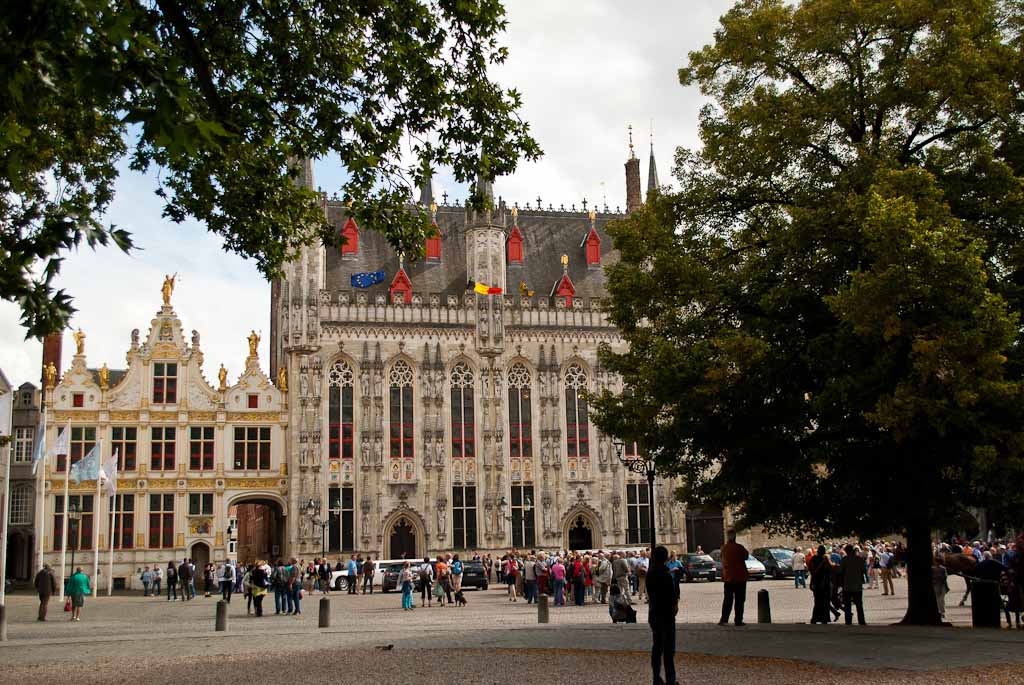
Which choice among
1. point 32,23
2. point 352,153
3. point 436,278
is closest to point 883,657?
point 352,153

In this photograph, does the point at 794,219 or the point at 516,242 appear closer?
the point at 794,219

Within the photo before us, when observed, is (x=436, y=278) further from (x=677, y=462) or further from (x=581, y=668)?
(x=581, y=668)

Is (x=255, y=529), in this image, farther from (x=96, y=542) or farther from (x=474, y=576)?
(x=474, y=576)

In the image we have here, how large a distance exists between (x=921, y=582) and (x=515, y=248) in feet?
137

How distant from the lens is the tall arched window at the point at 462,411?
5294 cm

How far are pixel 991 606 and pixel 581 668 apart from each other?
8875 mm

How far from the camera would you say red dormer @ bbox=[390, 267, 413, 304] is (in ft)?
176

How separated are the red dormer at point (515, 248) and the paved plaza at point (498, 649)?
113 ft

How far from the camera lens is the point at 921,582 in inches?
752

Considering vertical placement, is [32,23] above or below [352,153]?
below

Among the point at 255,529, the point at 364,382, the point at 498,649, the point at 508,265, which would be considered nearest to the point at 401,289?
the point at 364,382

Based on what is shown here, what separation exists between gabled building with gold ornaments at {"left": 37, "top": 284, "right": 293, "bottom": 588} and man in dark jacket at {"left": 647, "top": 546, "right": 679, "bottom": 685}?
3991cm

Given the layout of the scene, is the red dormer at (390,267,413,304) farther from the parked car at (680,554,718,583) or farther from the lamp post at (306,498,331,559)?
the parked car at (680,554,718,583)

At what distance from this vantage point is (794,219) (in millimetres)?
19531
